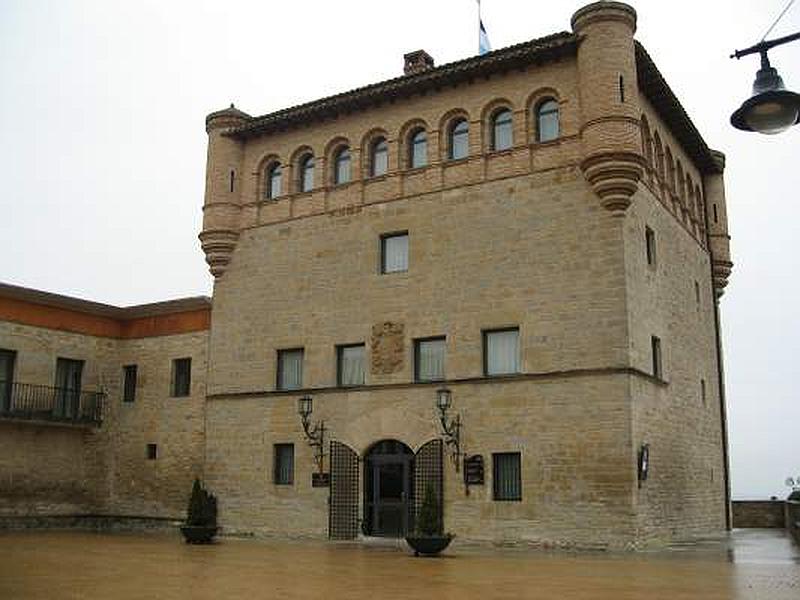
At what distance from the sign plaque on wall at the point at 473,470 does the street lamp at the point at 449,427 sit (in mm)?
276

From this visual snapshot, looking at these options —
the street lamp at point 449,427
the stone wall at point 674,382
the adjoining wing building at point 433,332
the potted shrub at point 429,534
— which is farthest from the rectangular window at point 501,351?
the potted shrub at point 429,534

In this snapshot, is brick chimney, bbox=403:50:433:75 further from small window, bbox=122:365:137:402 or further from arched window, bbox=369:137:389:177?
small window, bbox=122:365:137:402

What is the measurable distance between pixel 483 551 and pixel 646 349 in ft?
20.9

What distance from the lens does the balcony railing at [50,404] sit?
1096 inches

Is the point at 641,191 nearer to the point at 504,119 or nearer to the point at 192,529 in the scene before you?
the point at 504,119

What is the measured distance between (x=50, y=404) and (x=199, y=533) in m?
8.91

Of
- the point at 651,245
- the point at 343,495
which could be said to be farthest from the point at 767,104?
the point at 343,495

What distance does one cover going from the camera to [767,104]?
684 centimetres

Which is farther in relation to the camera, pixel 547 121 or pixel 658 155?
pixel 658 155

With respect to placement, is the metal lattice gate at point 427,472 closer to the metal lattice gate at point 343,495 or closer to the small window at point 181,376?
the metal lattice gate at point 343,495

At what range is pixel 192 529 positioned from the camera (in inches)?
906

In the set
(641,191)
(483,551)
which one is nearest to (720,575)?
(483,551)

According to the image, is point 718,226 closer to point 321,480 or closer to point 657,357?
point 657,357

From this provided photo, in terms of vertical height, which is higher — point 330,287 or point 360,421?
point 330,287
